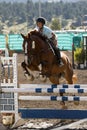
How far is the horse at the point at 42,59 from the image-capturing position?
26.1ft

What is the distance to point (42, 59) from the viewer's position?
835cm

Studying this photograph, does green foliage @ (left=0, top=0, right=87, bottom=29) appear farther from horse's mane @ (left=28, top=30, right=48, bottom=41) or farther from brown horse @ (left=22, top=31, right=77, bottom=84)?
horse's mane @ (left=28, top=30, right=48, bottom=41)

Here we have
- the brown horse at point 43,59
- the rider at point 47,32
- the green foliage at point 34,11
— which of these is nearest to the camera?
the brown horse at point 43,59

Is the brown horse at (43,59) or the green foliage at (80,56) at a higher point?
the brown horse at (43,59)

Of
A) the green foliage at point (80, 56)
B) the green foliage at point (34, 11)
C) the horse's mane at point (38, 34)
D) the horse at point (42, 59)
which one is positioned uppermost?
the horse's mane at point (38, 34)

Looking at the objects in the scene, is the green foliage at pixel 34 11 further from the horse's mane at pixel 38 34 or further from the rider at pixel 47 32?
the horse's mane at pixel 38 34

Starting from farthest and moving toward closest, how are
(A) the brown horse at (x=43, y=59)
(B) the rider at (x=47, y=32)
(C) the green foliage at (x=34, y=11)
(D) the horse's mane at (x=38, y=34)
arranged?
(C) the green foliage at (x=34, y=11) → (B) the rider at (x=47, y=32) → (D) the horse's mane at (x=38, y=34) → (A) the brown horse at (x=43, y=59)

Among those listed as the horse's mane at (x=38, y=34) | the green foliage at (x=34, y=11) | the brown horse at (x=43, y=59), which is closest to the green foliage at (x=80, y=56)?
the brown horse at (x=43, y=59)

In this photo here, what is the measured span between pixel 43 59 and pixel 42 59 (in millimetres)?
24

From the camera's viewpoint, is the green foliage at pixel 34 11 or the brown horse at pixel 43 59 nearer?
the brown horse at pixel 43 59

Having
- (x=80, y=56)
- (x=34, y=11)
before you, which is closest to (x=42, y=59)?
(x=80, y=56)

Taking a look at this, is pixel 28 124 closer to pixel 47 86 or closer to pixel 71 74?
pixel 47 86

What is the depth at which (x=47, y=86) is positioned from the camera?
7.14 meters

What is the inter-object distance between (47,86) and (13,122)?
822mm
